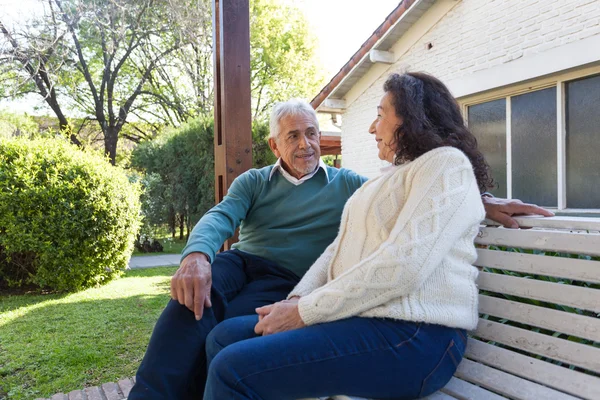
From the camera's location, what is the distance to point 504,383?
1465mm

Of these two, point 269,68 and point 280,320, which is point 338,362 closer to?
point 280,320

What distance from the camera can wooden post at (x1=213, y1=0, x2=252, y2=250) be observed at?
9.31 ft

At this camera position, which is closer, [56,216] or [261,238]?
[261,238]

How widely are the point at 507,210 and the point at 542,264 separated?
28 cm

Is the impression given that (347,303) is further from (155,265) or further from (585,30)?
(155,265)

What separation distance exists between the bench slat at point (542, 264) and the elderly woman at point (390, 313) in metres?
0.17

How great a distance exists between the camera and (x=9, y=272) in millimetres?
5906

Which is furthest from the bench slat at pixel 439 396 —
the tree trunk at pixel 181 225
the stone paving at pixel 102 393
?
the tree trunk at pixel 181 225

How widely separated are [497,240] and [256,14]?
60.7 feet

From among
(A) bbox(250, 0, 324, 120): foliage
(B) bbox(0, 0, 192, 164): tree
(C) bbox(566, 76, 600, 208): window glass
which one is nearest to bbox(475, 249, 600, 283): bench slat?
(C) bbox(566, 76, 600, 208): window glass

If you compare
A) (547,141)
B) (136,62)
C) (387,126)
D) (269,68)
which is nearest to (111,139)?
(136,62)

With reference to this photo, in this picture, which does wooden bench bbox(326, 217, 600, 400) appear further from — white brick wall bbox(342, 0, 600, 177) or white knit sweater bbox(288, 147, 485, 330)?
white brick wall bbox(342, 0, 600, 177)

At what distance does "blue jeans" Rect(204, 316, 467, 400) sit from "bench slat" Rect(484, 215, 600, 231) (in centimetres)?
52

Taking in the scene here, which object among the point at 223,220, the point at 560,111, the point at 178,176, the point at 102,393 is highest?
the point at 560,111
